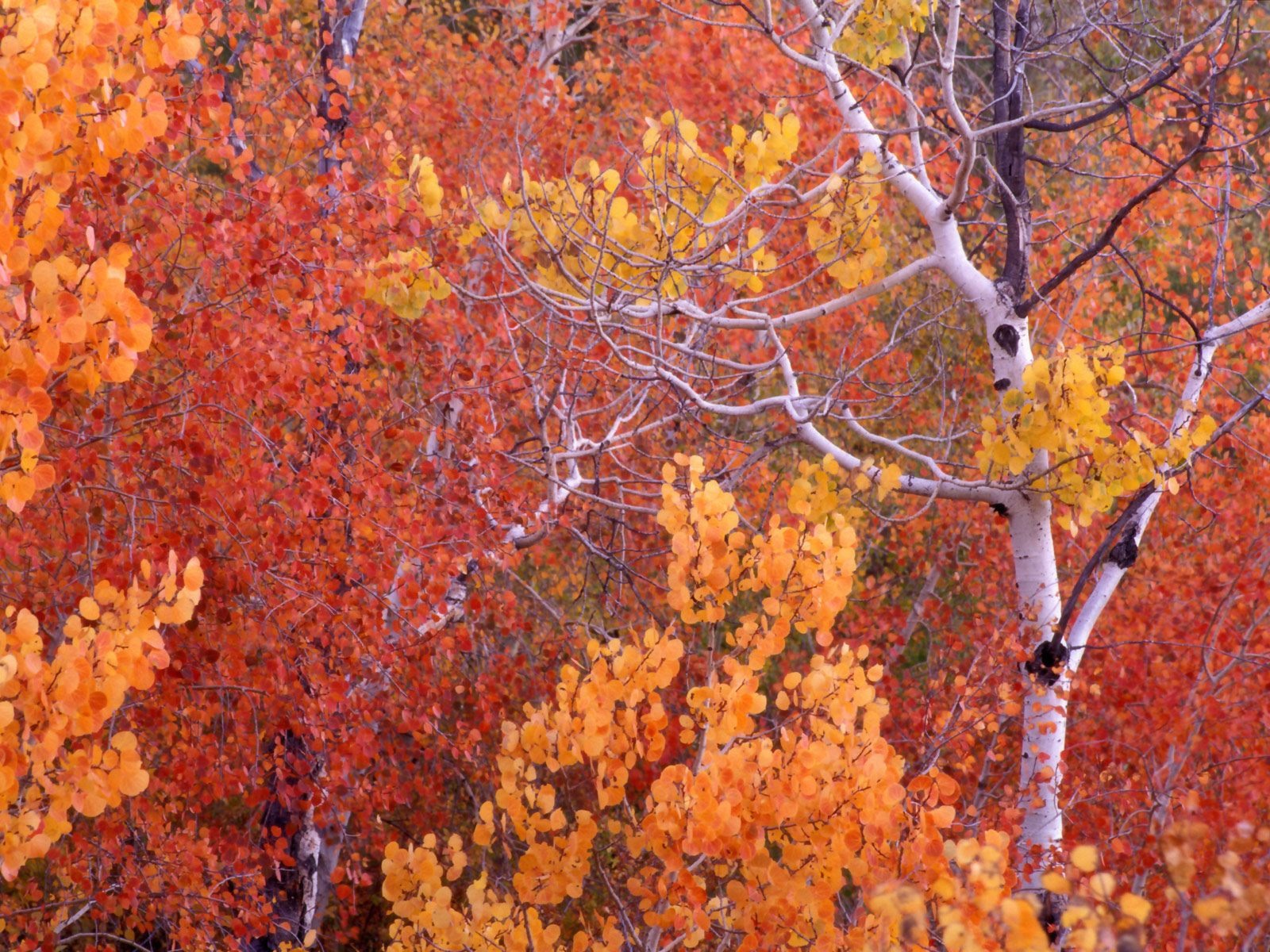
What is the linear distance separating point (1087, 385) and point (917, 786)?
1.55 metres

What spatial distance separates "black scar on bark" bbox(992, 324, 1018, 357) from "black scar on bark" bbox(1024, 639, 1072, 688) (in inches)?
46.8

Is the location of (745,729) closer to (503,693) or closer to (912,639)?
(503,693)

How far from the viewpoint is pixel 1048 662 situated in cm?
496

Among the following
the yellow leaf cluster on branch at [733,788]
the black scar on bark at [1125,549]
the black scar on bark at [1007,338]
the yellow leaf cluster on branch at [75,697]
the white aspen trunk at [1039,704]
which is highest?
the black scar on bark at [1007,338]

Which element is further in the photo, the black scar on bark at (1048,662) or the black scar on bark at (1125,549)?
the black scar on bark at (1125,549)

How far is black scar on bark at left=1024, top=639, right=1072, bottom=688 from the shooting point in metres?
4.94

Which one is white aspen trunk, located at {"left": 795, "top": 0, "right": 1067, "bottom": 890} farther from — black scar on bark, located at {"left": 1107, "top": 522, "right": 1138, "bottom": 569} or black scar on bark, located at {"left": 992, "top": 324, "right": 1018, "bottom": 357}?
black scar on bark, located at {"left": 1107, "top": 522, "right": 1138, "bottom": 569}

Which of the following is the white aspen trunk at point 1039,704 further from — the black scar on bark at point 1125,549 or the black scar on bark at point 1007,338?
the black scar on bark at point 1007,338

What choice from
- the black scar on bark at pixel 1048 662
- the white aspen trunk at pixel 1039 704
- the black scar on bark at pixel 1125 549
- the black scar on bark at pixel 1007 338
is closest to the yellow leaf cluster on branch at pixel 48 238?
the black scar on bark at pixel 1007 338

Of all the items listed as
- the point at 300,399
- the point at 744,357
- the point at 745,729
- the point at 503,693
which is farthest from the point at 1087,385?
the point at 744,357

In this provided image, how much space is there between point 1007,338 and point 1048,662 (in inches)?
52.1

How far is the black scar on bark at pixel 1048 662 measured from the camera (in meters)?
4.94

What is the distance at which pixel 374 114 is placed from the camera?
10.5 metres

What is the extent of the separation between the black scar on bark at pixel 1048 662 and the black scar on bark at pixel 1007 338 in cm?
119
